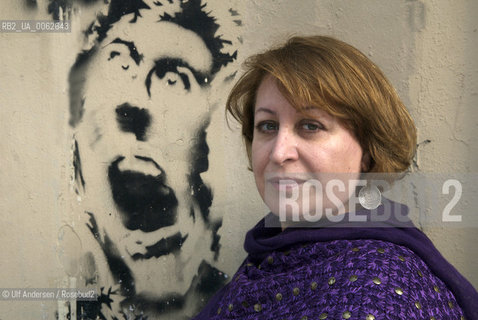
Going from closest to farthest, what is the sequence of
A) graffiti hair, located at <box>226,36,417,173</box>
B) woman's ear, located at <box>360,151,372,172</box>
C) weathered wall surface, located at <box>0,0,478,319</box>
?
graffiti hair, located at <box>226,36,417,173</box>
woman's ear, located at <box>360,151,372,172</box>
weathered wall surface, located at <box>0,0,478,319</box>

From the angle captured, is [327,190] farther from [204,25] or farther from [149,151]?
[204,25]

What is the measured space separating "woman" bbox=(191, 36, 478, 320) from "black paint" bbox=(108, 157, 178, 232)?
76cm

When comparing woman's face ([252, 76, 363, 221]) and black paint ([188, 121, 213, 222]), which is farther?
black paint ([188, 121, 213, 222])

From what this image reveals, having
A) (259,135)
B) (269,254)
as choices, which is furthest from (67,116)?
(269,254)

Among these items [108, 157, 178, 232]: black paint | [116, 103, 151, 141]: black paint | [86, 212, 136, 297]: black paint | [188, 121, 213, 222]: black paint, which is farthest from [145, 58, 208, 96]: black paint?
[86, 212, 136, 297]: black paint

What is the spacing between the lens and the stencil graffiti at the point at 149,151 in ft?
7.70

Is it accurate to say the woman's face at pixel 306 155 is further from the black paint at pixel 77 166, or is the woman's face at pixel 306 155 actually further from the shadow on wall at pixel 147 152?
the black paint at pixel 77 166

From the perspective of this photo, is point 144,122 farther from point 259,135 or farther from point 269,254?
point 269,254

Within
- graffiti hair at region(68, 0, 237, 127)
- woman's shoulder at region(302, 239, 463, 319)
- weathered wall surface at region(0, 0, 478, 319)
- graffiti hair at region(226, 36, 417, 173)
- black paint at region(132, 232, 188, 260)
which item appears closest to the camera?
woman's shoulder at region(302, 239, 463, 319)

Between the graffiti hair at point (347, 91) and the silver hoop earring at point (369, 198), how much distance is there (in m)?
0.09

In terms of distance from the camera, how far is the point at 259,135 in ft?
5.85

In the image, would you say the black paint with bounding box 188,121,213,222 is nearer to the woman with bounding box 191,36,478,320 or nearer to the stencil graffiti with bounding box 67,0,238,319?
the stencil graffiti with bounding box 67,0,238,319

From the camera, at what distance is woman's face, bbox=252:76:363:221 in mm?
1590

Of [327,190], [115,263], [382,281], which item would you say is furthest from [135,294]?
[382,281]
